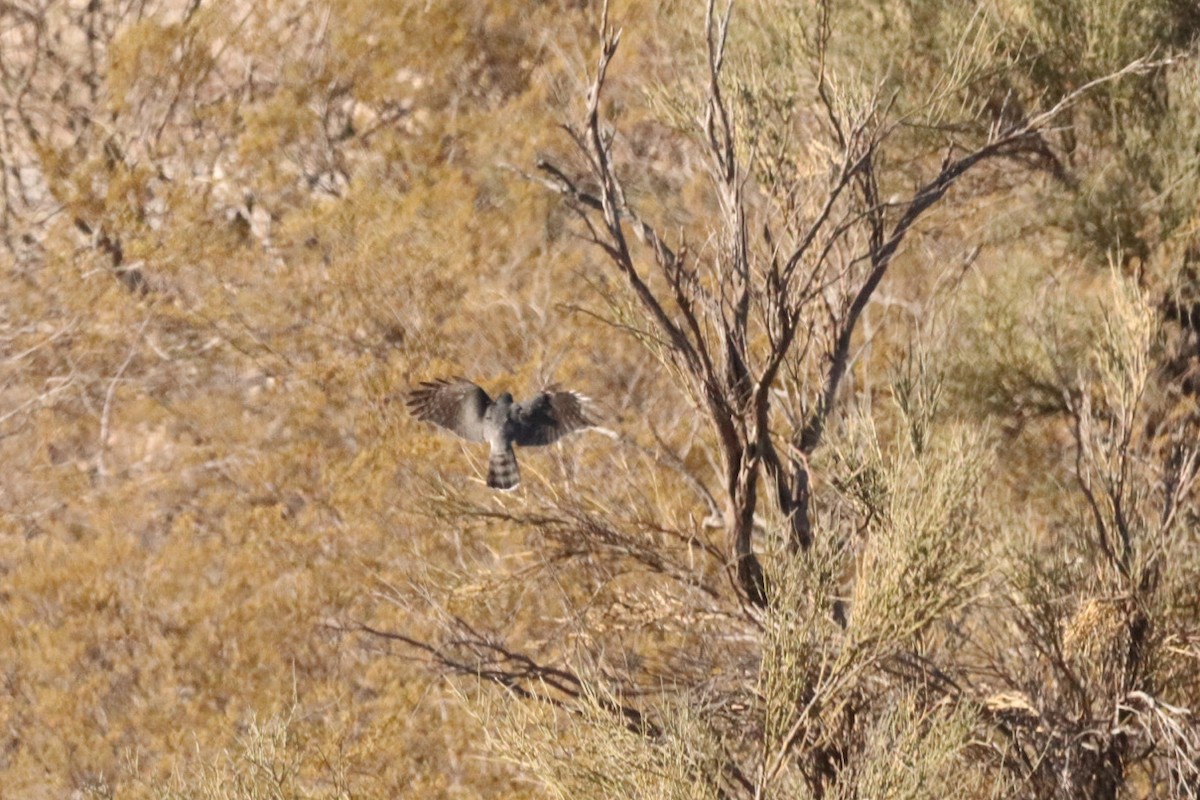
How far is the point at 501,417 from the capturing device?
5.86 metres

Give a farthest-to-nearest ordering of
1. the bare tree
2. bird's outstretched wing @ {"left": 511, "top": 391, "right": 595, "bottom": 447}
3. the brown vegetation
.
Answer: bird's outstretched wing @ {"left": 511, "top": 391, "right": 595, "bottom": 447} < the brown vegetation < the bare tree

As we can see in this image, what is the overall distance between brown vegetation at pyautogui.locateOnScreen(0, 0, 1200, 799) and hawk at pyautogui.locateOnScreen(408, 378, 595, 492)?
188 millimetres

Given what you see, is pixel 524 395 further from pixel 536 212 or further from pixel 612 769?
pixel 612 769

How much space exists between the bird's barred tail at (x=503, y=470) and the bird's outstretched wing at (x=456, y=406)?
9 centimetres

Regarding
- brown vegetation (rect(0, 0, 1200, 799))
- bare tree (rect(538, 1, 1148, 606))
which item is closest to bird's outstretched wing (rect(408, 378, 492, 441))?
brown vegetation (rect(0, 0, 1200, 799))

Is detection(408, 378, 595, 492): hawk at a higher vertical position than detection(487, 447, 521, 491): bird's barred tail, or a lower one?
higher

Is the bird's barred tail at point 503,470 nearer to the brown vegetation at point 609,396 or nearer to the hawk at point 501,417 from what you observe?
the hawk at point 501,417

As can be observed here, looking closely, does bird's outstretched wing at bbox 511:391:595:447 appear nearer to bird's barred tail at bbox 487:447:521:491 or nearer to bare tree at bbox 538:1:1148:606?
bird's barred tail at bbox 487:447:521:491

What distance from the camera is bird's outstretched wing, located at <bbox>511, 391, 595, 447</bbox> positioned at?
5.82 metres

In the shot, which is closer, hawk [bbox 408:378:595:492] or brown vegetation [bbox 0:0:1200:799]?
brown vegetation [bbox 0:0:1200:799]

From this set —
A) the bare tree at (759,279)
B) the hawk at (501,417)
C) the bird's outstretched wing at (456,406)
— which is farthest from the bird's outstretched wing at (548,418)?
the bare tree at (759,279)

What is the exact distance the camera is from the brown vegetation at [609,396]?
15.3 feet

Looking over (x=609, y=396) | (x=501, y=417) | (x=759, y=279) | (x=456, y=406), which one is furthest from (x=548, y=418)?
(x=609, y=396)

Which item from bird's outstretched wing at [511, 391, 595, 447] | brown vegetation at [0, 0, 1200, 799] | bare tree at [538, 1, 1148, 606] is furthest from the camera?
bird's outstretched wing at [511, 391, 595, 447]
